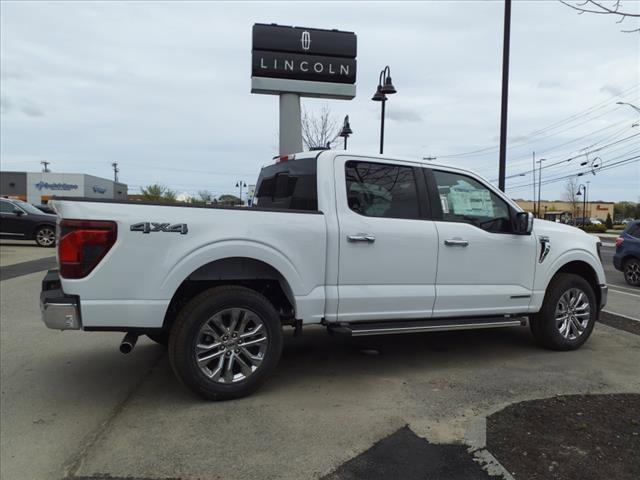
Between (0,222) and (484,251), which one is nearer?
(484,251)

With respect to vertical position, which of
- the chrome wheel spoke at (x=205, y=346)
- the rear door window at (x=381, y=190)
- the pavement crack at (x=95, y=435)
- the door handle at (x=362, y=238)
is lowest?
the pavement crack at (x=95, y=435)

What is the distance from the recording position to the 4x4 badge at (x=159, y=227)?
3928 millimetres

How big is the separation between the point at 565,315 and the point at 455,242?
5.81 feet

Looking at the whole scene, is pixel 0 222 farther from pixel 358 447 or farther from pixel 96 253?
pixel 358 447

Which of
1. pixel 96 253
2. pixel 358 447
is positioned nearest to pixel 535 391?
pixel 358 447

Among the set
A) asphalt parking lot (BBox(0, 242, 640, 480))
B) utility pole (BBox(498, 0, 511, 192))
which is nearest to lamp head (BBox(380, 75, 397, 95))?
utility pole (BBox(498, 0, 511, 192))

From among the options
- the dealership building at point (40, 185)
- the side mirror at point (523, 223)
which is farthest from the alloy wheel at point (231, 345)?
the dealership building at point (40, 185)

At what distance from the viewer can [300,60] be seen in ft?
48.7

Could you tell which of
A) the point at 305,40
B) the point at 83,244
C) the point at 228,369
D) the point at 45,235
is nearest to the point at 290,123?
the point at 305,40

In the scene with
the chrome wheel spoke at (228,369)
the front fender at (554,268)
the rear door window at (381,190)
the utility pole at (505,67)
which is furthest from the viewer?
the utility pole at (505,67)

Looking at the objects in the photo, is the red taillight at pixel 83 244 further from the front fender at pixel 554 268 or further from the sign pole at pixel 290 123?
the sign pole at pixel 290 123

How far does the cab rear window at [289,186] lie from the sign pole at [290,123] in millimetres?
9120

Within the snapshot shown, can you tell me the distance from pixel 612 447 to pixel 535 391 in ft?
3.70

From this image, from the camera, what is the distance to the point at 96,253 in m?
3.86
